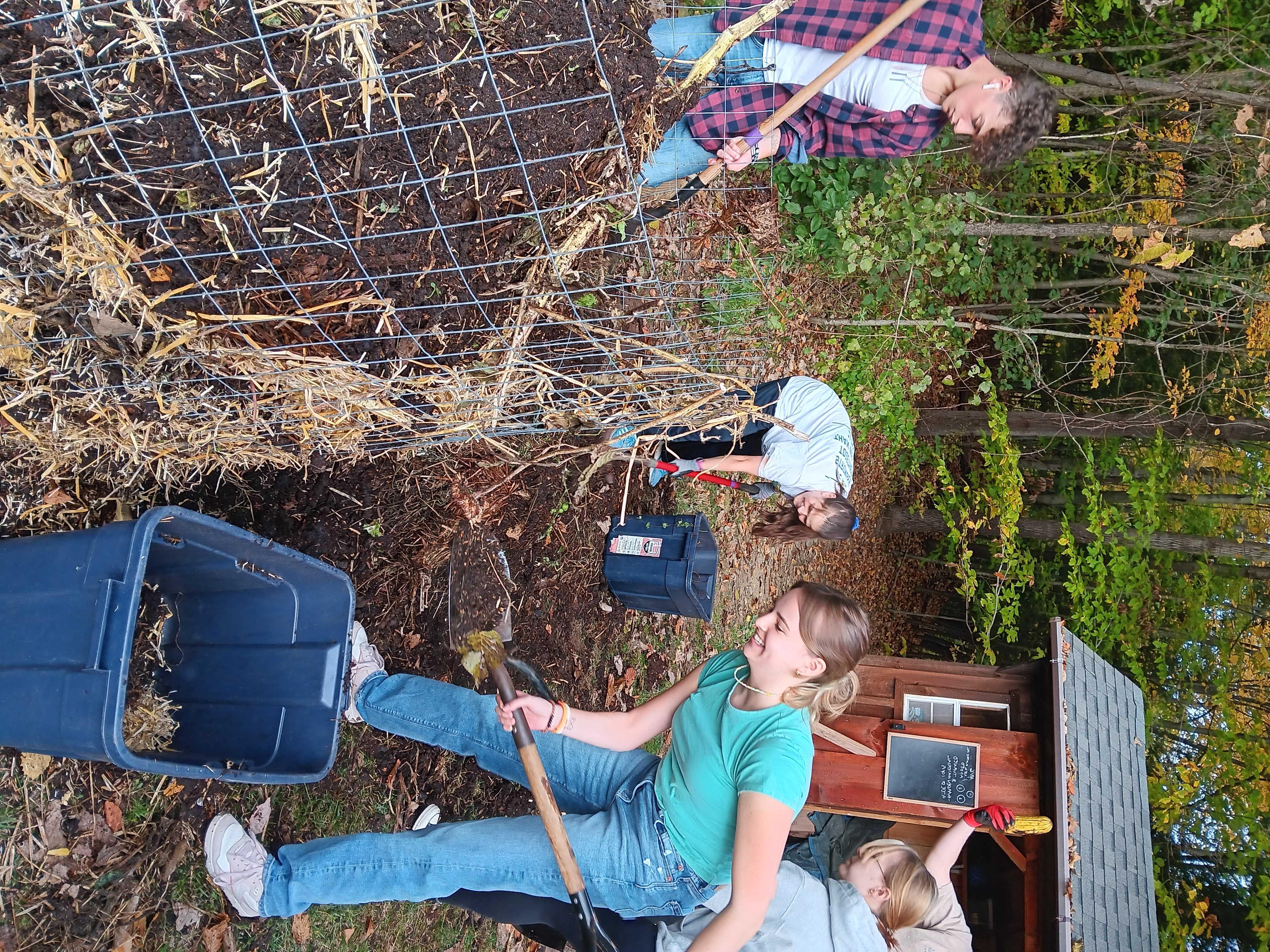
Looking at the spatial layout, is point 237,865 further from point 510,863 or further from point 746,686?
point 746,686

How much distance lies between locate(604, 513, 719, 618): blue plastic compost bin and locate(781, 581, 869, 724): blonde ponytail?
1775 millimetres

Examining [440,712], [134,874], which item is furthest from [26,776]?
[440,712]

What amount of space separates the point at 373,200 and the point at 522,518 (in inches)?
88.1

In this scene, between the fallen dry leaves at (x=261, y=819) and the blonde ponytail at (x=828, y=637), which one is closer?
the blonde ponytail at (x=828, y=637)

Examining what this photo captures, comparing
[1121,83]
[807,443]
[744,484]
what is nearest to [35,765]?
[744,484]

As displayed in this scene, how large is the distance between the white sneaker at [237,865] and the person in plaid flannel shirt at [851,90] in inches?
102

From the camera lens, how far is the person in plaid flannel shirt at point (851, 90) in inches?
108

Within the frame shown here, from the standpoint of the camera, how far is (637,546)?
14.3 feet

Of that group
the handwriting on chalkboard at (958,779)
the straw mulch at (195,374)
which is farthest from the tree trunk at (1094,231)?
the straw mulch at (195,374)

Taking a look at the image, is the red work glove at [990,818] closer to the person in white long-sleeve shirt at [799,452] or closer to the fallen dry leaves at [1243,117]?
the person in white long-sleeve shirt at [799,452]

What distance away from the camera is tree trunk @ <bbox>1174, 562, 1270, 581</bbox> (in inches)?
295

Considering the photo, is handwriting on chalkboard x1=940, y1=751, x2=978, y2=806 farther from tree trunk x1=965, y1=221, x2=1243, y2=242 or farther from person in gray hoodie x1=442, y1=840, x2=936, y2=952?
tree trunk x1=965, y1=221, x2=1243, y2=242

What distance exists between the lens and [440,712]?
2814 mm

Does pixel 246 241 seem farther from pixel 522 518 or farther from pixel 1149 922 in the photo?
pixel 1149 922
